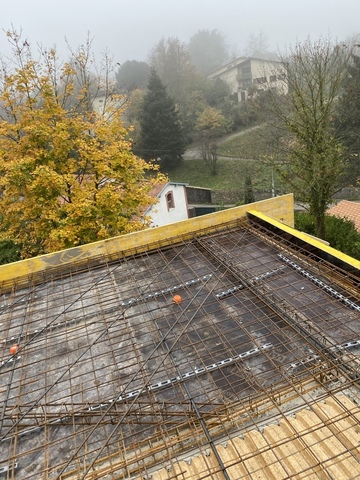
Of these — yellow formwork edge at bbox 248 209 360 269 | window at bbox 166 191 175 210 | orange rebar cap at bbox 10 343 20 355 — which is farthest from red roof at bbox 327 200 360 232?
orange rebar cap at bbox 10 343 20 355

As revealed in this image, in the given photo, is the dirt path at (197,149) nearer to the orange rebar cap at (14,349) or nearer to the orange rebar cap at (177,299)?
the orange rebar cap at (177,299)

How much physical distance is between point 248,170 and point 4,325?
1273 inches

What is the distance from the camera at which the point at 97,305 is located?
8016 mm

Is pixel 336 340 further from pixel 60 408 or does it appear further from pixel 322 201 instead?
pixel 322 201

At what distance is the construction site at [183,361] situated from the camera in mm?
4527

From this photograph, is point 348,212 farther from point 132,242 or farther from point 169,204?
point 132,242

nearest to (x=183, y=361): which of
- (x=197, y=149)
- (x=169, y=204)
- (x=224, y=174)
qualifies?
(x=169, y=204)

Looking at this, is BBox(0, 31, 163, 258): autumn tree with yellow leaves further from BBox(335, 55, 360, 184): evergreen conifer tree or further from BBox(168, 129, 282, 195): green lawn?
BBox(168, 129, 282, 195): green lawn

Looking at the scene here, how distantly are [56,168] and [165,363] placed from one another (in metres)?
10.3

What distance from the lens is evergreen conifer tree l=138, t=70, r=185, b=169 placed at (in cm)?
3734

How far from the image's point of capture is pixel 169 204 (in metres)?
27.5

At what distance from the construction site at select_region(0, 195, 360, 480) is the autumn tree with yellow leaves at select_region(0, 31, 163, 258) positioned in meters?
3.79

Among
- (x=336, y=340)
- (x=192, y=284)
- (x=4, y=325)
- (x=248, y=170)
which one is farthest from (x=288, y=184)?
(x=248, y=170)

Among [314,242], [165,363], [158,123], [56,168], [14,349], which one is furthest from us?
[158,123]
